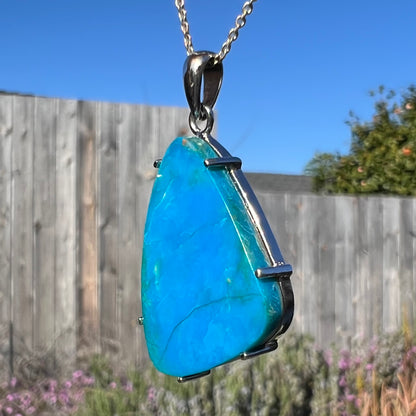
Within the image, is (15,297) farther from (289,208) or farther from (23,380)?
(289,208)

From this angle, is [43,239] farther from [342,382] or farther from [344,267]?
[344,267]

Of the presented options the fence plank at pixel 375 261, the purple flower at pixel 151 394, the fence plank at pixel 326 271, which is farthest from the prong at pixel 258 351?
the fence plank at pixel 375 261

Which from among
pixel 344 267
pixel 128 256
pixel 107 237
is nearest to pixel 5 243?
pixel 107 237

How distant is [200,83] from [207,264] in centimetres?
30

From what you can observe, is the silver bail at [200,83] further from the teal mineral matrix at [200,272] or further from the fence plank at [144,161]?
the fence plank at [144,161]

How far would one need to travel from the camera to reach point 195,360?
1092mm

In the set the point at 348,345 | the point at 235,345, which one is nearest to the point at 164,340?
the point at 235,345

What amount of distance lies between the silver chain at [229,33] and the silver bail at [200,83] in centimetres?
2

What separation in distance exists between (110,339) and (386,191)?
313 centimetres

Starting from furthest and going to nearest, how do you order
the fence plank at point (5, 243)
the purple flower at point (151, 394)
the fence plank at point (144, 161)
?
the fence plank at point (144, 161) < the fence plank at point (5, 243) < the purple flower at point (151, 394)

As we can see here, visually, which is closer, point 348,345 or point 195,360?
point 195,360

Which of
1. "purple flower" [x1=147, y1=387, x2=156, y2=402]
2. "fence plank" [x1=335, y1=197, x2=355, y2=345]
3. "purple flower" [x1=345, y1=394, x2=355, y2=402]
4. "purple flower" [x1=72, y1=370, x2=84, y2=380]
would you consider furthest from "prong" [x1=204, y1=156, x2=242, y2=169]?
"fence plank" [x1=335, y1=197, x2=355, y2=345]

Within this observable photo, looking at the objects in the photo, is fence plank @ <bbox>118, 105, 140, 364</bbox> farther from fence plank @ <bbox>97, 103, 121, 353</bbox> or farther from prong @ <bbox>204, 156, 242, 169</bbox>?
prong @ <bbox>204, 156, 242, 169</bbox>

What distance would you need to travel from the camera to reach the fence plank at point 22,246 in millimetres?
3834
